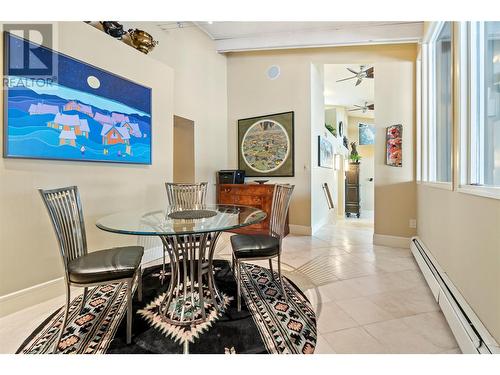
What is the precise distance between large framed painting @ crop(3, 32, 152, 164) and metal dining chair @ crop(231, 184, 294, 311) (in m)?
1.68

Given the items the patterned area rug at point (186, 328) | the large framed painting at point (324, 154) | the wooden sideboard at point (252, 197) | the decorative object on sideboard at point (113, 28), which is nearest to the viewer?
the patterned area rug at point (186, 328)

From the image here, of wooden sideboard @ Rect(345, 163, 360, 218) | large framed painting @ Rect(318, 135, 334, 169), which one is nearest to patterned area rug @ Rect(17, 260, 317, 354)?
large framed painting @ Rect(318, 135, 334, 169)

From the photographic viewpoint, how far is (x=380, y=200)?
153 inches

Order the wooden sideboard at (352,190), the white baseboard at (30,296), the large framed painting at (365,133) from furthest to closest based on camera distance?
the large framed painting at (365,133), the wooden sideboard at (352,190), the white baseboard at (30,296)

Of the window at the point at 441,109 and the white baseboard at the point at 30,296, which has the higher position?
the window at the point at 441,109

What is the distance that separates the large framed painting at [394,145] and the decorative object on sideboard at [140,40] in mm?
3532

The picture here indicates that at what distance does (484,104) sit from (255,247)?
1.94m

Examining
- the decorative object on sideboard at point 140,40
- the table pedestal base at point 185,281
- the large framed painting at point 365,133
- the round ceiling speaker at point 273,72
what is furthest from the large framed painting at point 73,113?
the large framed painting at point 365,133

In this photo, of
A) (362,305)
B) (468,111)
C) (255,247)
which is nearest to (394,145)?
(468,111)

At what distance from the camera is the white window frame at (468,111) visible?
5.90 ft

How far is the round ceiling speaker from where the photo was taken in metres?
4.62

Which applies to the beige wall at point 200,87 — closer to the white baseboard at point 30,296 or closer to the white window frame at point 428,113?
the white baseboard at point 30,296

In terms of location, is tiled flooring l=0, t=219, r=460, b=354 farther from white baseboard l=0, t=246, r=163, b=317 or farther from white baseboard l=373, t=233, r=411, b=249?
white baseboard l=373, t=233, r=411, b=249
